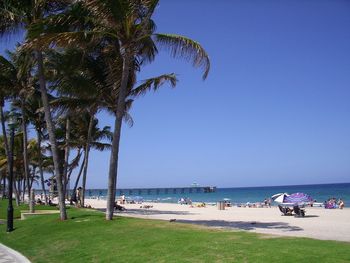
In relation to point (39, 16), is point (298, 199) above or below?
below

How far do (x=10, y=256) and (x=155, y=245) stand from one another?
4.21 m

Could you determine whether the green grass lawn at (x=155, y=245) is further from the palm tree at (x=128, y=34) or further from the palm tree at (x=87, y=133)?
the palm tree at (x=87, y=133)

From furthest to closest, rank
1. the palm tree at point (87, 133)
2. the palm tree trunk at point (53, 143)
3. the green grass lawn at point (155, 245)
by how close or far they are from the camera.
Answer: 1. the palm tree at point (87, 133)
2. the palm tree trunk at point (53, 143)
3. the green grass lawn at point (155, 245)

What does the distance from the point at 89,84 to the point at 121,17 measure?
15.7 ft

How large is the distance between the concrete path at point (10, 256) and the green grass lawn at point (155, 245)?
0.23 metres

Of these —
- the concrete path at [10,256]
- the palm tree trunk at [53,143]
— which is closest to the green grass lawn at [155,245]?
the concrete path at [10,256]

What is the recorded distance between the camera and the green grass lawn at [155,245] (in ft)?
26.3

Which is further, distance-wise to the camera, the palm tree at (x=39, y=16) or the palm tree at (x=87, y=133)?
the palm tree at (x=87, y=133)

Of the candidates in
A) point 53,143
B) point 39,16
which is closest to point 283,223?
point 53,143

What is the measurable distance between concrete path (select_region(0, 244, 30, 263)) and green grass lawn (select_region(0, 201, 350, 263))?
23cm

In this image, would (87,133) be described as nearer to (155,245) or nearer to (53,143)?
(53,143)

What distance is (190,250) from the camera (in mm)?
9047

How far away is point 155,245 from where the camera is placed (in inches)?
394

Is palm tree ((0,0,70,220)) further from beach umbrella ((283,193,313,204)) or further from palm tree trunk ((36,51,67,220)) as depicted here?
beach umbrella ((283,193,313,204))
